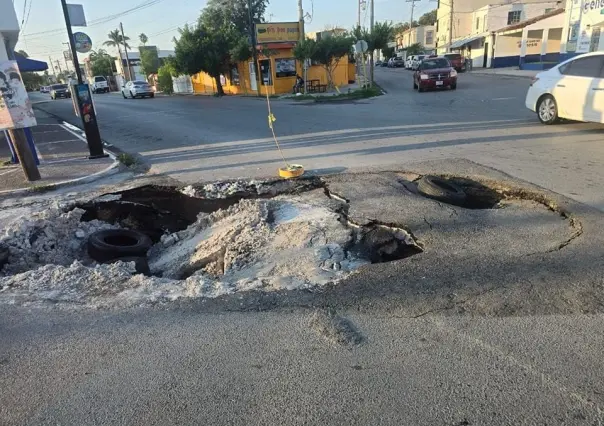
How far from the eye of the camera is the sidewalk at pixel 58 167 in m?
8.47

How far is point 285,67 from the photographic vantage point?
3428 centimetres

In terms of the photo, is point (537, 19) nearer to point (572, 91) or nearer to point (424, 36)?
point (572, 91)

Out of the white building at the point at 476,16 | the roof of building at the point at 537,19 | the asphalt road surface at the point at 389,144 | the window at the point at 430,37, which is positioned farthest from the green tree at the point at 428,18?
the asphalt road surface at the point at 389,144

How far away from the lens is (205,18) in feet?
200

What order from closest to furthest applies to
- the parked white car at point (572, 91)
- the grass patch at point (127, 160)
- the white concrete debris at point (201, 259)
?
1. the white concrete debris at point (201, 259)
2. the parked white car at point (572, 91)
3. the grass patch at point (127, 160)

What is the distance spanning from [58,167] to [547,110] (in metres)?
11.6

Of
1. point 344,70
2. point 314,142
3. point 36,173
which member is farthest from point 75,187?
point 344,70

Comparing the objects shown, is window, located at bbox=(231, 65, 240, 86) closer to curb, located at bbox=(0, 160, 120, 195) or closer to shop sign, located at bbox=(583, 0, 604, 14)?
shop sign, located at bbox=(583, 0, 604, 14)

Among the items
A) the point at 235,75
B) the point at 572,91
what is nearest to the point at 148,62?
the point at 235,75

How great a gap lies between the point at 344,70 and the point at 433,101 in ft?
65.2

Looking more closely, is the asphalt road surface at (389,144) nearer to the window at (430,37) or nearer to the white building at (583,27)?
the white building at (583,27)

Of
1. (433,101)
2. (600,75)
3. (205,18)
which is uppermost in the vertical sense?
(205,18)

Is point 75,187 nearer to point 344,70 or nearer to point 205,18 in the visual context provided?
point 344,70

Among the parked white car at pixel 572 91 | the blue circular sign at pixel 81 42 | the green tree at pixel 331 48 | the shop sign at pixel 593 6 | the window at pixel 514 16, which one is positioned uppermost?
the window at pixel 514 16
